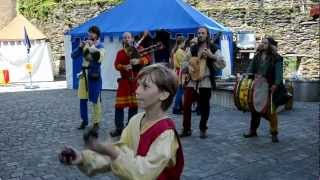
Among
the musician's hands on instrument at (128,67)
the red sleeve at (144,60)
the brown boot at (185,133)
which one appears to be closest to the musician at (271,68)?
the brown boot at (185,133)

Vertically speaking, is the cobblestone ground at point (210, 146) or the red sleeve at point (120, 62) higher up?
the red sleeve at point (120, 62)

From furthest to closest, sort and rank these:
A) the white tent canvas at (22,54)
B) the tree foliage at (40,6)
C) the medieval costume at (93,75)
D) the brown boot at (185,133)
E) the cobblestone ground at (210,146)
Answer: the tree foliage at (40,6) < the white tent canvas at (22,54) < the medieval costume at (93,75) < the brown boot at (185,133) < the cobblestone ground at (210,146)

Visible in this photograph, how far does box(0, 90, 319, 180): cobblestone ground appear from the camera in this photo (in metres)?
5.78

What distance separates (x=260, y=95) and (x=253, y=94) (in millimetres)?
123

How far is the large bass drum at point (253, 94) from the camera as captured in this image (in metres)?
7.36

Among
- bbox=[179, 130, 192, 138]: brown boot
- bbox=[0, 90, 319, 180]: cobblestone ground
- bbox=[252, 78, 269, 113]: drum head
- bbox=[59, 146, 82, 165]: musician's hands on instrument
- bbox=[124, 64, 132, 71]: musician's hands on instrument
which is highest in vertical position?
bbox=[124, 64, 132, 71]: musician's hands on instrument

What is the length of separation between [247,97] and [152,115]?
5.28 m

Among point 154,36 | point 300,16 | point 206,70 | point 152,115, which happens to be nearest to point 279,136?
point 206,70

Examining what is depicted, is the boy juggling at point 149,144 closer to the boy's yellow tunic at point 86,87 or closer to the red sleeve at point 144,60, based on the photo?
the red sleeve at point 144,60

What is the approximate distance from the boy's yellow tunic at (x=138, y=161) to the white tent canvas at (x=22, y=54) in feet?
63.0

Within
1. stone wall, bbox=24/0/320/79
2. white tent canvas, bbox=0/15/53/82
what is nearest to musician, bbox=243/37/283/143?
stone wall, bbox=24/0/320/79

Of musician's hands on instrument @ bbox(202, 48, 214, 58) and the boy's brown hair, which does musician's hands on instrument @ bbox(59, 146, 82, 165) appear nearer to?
the boy's brown hair

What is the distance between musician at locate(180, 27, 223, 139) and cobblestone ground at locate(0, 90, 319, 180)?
Result: 1.30 feet

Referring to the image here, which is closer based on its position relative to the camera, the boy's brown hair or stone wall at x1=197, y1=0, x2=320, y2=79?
the boy's brown hair
